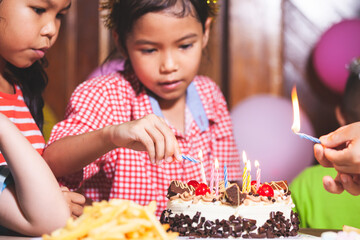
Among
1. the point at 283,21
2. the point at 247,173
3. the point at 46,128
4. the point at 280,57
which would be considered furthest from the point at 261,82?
the point at 247,173

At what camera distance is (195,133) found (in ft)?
6.36

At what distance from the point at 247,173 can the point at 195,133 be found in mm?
707

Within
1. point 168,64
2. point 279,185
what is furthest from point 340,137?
point 168,64

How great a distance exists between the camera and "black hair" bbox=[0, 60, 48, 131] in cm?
167

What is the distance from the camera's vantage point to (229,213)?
1.13m

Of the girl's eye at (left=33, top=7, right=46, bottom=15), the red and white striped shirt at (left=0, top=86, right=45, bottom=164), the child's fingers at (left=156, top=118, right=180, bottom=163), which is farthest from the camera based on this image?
the red and white striped shirt at (left=0, top=86, right=45, bottom=164)

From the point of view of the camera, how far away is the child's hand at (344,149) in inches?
41.6

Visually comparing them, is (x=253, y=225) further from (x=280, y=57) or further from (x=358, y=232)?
(x=280, y=57)

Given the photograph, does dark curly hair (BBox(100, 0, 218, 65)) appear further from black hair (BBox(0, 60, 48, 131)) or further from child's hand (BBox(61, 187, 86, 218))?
child's hand (BBox(61, 187, 86, 218))

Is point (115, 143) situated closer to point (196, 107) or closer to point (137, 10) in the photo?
point (137, 10)

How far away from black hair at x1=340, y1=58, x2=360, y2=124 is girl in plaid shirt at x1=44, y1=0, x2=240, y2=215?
2.11 ft

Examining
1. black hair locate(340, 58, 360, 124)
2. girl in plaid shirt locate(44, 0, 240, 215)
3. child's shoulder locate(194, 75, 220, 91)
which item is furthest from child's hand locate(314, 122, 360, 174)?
black hair locate(340, 58, 360, 124)

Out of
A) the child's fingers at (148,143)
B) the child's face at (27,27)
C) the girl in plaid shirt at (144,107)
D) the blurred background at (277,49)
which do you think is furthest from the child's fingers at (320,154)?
the blurred background at (277,49)

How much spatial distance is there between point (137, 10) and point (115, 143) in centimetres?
64
